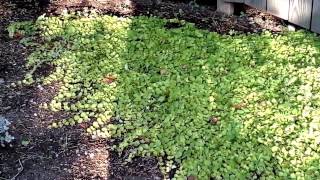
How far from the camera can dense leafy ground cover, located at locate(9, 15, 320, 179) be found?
11.1 feet

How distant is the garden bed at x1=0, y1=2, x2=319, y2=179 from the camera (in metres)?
3.41

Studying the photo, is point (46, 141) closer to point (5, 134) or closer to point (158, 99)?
point (5, 134)

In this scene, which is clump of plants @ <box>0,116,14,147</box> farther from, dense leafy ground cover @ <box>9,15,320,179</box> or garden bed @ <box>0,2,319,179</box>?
dense leafy ground cover @ <box>9,15,320,179</box>

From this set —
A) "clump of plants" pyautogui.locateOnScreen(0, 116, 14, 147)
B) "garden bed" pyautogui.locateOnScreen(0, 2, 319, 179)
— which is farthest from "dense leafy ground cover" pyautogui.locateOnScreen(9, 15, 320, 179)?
"clump of plants" pyautogui.locateOnScreen(0, 116, 14, 147)

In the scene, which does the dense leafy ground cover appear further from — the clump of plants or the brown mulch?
the clump of plants

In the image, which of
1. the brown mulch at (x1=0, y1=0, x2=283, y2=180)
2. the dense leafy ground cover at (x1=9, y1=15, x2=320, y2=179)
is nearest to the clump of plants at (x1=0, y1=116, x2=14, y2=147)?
the brown mulch at (x1=0, y1=0, x2=283, y2=180)

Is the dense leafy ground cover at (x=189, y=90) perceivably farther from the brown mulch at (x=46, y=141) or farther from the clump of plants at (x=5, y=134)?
the clump of plants at (x=5, y=134)

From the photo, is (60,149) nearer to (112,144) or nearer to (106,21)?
(112,144)

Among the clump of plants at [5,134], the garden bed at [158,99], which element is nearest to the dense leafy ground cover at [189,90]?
the garden bed at [158,99]

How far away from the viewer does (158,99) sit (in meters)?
3.99

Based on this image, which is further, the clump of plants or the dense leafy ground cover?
the clump of plants

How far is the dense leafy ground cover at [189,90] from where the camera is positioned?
3.39 m

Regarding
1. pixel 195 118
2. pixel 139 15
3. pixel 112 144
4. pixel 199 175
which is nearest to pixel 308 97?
pixel 195 118

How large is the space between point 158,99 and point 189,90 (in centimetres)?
27
